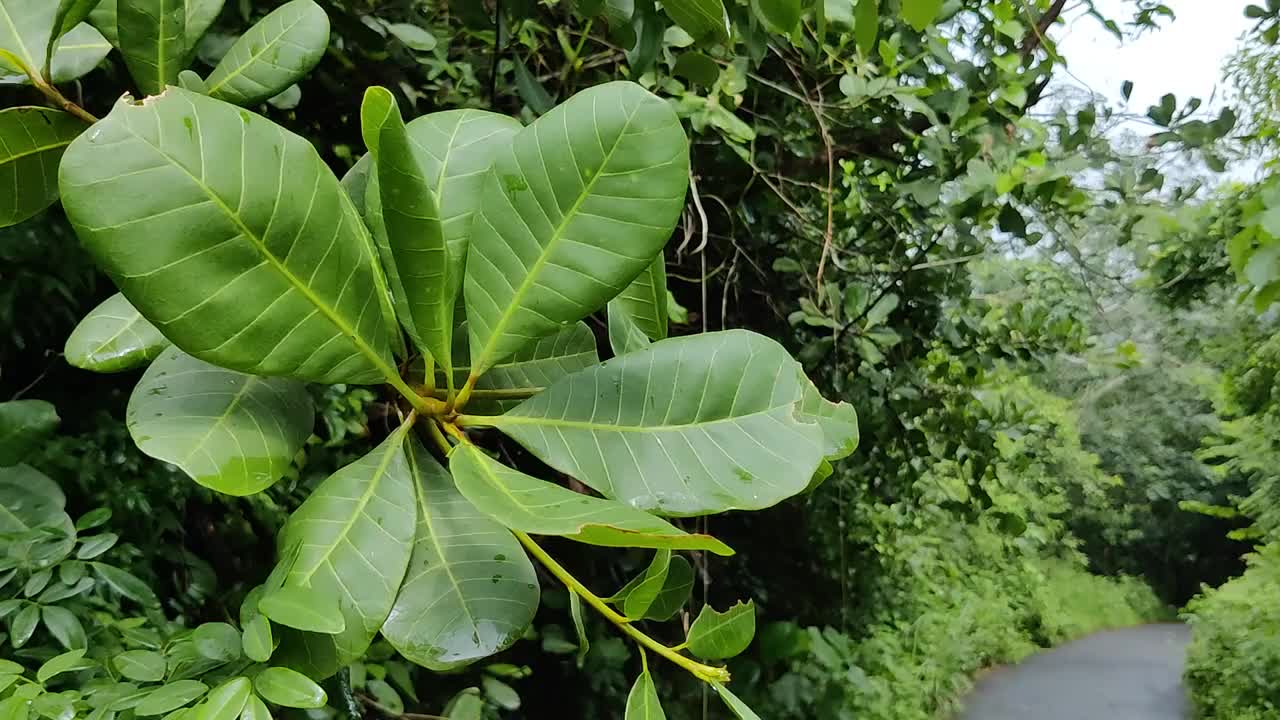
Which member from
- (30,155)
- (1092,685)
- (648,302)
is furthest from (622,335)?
(1092,685)

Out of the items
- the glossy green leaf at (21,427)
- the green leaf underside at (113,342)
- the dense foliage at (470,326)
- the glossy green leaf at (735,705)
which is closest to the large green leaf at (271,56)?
the dense foliage at (470,326)

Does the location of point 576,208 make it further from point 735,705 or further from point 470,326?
point 735,705

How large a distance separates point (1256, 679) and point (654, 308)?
A: 4.00 meters

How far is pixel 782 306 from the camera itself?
142 cm

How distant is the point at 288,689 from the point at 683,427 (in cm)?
16

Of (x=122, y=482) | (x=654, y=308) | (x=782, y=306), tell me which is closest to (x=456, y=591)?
(x=654, y=308)

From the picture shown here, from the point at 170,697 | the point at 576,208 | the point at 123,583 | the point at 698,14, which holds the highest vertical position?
the point at 698,14

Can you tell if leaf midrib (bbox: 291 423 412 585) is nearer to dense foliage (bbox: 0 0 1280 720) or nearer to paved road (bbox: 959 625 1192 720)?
dense foliage (bbox: 0 0 1280 720)

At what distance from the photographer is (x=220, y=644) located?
11.6 inches

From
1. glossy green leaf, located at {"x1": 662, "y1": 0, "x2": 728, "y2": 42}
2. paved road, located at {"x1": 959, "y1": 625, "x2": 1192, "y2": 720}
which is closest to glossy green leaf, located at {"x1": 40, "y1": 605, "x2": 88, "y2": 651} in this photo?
glossy green leaf, located at {"x1": 662, "y1": 0, "x2": 728, "y2": 42}

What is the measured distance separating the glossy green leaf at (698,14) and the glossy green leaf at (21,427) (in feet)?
1.30

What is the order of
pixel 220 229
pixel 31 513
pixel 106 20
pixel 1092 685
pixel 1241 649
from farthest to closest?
pixel 1092 685 → pixel 1241 649 → pixel 31 513 → pixel 106 20 → pixel 220 229

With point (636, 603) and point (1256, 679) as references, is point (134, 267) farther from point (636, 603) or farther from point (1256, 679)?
point (1256, 679)

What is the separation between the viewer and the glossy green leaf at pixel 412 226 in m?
0.24
